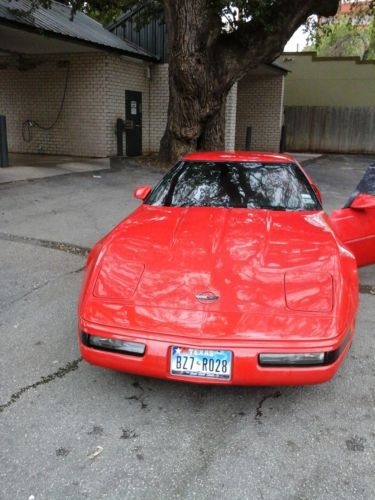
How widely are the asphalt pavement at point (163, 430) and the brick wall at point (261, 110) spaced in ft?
60.0

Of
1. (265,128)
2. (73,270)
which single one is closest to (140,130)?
(265,128)

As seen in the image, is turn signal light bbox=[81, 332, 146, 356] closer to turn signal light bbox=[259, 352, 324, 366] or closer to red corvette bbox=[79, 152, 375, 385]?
red corvette bbox=[79, 152, 375, 385]

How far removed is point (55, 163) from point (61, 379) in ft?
36.1

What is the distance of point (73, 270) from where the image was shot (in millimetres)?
5305

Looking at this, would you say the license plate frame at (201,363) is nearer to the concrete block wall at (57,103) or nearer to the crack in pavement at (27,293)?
the crack in pavement at (27,293)

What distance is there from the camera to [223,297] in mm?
2787

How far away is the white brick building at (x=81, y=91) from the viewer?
14.1 m

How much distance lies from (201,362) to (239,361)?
0.68ft

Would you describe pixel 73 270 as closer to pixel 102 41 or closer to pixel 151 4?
pixel 102 41

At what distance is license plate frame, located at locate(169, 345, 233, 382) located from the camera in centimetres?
254

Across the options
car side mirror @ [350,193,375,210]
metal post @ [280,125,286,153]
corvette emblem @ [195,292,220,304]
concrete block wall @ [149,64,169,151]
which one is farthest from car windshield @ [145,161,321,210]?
metal post @ [280,125,286,153]

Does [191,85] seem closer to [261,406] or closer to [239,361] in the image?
[261,406]

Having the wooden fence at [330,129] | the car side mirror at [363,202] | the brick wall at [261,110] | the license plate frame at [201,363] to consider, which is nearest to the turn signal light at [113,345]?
the license plate frame at [201,363]

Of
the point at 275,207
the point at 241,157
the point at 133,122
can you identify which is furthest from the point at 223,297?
the point at 133,122
